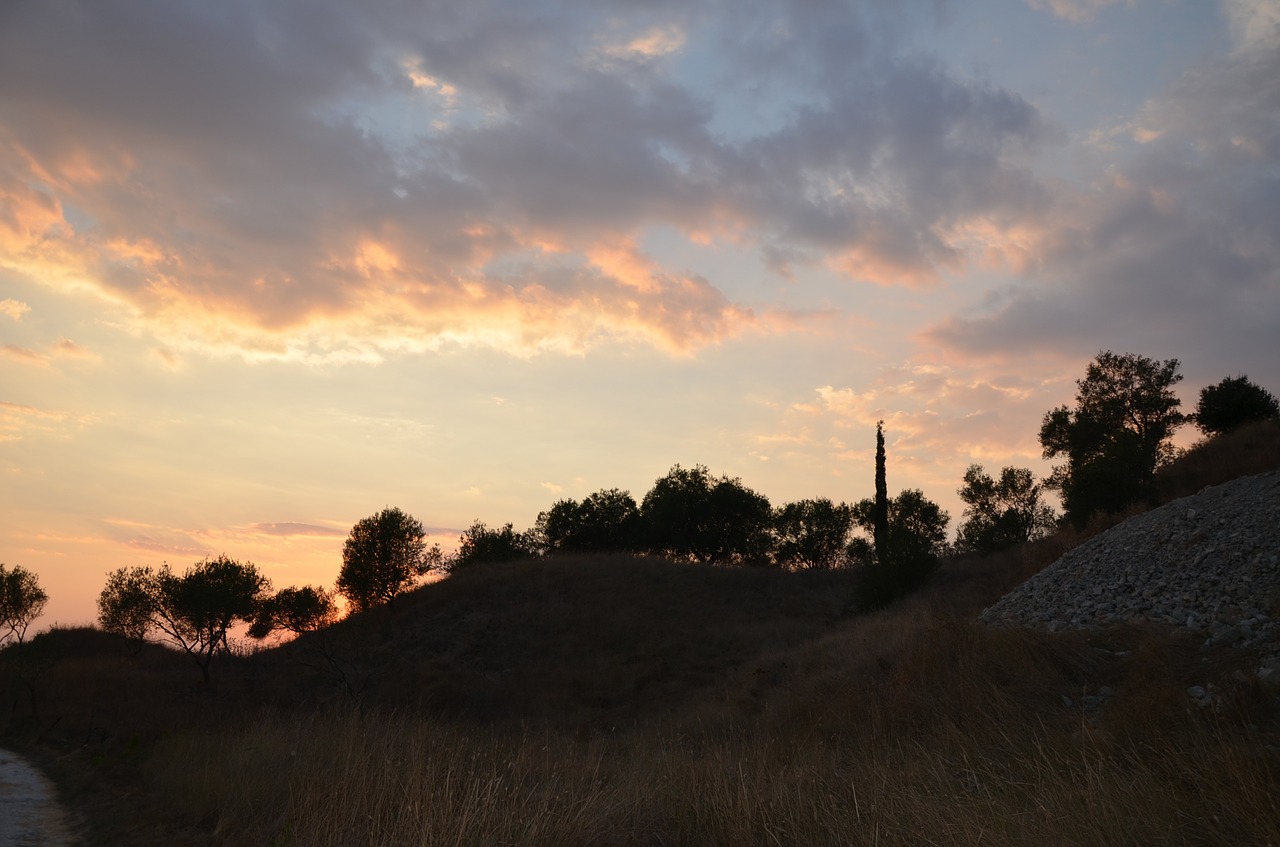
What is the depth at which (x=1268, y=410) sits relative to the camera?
41.7 meters

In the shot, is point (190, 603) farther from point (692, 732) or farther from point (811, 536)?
point (811, 536)

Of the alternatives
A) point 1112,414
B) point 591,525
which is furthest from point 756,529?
point 1112,414

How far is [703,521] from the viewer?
217ft

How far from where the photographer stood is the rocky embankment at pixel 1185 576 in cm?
1501

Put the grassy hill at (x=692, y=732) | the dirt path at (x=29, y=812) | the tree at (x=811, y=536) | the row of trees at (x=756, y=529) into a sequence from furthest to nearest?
1. the tree at (x=811, y=536)
2. the row of trees at (x=756, y=529)
3. the dirt path at (x=29, y=812)
4. the grassy hill at (x=692, y=732)

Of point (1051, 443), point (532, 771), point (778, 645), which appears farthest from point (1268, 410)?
point (532, 771)

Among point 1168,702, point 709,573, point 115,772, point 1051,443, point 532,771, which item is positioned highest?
point 1051,443

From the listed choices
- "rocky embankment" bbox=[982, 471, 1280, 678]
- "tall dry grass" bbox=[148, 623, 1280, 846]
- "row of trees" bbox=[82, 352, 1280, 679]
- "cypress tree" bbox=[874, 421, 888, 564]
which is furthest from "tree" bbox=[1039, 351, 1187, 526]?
"tall dry grass" bbox=[148, 623, 1280, 846]

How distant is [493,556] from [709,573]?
24.5 meters

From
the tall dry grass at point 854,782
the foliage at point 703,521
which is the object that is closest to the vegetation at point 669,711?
the tall dry grass at point 854,782

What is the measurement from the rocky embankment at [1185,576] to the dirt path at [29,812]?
21070 millimetres

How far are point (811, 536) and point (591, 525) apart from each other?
22.3m

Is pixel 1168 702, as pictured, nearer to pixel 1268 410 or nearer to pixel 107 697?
pixel 107 697

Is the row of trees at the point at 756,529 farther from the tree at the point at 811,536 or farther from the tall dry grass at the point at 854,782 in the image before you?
the tall dry grass at the point at 854,782
